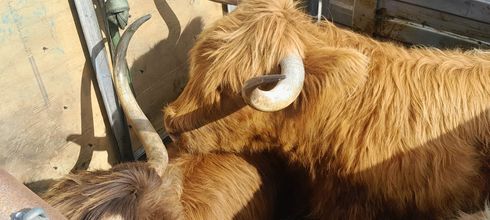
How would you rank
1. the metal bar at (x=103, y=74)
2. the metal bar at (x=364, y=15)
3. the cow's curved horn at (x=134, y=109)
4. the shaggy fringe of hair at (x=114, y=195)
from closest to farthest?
the shaggy fringe of hair at (x=114, y=195) → the cow's curved horn at (x=134, y=109) → the metal bar at (x=103, y=74) → the metal bar at (x=364, y=15)

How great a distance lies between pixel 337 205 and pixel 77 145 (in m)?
1.61

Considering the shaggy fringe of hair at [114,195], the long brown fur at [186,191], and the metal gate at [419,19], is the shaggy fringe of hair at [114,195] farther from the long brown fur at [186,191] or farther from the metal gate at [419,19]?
the metal gate at [419,19]

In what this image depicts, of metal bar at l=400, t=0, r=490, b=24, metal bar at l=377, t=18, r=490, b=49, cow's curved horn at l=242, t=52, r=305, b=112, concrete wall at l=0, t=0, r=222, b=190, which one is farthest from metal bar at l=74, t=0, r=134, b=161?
metal bar at l=400, t=0, r=490, b=24

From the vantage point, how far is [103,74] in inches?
120

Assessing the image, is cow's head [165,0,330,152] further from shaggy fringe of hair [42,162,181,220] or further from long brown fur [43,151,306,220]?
shaggy fringe of hair [42,162,181,220]

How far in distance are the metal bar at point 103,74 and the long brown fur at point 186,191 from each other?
2.16 ft

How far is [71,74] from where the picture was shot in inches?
116

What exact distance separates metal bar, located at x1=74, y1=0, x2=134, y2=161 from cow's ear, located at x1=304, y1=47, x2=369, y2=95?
1.22 meters

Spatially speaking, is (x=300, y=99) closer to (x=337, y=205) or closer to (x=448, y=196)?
(x=337, y=205)

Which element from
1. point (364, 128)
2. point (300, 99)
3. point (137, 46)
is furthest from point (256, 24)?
point (137, 46)

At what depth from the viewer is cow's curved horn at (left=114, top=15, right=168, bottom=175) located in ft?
8.59

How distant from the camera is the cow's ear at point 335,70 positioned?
2465 millimetres

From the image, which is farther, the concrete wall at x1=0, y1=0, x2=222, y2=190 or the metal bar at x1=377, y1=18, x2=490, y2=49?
the metal bar at x1=377, y1=18, x2=490, y2=49

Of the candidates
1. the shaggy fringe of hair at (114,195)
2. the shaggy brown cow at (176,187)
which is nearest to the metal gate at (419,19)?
the shaggy brown cow at (176,187)
